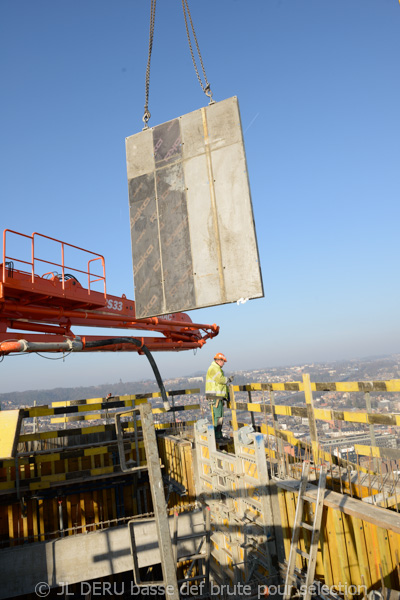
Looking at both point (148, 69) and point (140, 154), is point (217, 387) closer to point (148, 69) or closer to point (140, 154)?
point (140, 154)

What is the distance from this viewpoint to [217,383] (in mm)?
8578

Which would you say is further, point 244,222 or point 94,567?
point 94,567

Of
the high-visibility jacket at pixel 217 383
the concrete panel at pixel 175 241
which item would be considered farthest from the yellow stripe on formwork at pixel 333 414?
the concrete panel at pixel 175 241

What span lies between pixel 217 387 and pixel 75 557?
4.22 m

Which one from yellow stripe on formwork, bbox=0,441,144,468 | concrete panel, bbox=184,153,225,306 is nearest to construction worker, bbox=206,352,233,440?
yellow stripe on formwork, bbox=0,441,144,468

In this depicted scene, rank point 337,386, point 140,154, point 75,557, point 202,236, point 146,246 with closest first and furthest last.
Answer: point 337,386, point 202,236, point 146,246, point 140,154, point 75,557

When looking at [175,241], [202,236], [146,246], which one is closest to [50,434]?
[146,246]

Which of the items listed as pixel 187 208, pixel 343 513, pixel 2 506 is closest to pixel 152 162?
pixel 187 208

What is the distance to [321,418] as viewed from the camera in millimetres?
5902

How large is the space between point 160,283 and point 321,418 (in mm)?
3209

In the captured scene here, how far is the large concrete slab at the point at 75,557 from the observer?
7281mm

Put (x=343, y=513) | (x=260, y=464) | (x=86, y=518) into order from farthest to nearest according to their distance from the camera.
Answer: (x=86, y=518)
(x=260, y=464)
(x=343, y=513)

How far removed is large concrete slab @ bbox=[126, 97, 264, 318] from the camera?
577cm

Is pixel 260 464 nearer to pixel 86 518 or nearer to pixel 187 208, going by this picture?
pixel 187 208
